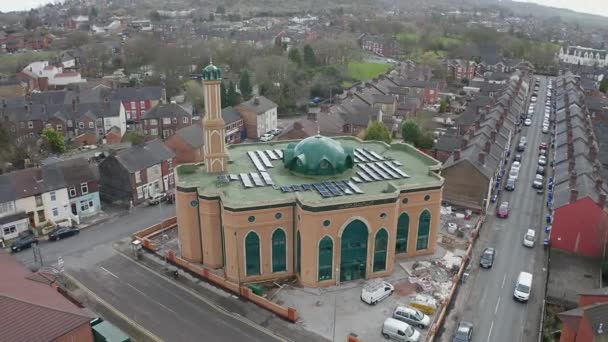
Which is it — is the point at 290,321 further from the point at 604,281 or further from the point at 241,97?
the point at 241,97

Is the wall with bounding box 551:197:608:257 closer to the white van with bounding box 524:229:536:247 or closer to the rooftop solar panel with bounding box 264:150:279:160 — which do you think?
the white van with bounding box 524:229:536:247

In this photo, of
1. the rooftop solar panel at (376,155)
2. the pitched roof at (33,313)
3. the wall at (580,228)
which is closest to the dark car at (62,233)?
the pitched roof at (33,313)

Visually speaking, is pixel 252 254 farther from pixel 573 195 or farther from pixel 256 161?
pixel 573 195

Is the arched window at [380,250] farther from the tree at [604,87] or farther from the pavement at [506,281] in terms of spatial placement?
the tree at [604,87]

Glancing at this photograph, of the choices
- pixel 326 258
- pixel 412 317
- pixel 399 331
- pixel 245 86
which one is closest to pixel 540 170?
pixel 412 317

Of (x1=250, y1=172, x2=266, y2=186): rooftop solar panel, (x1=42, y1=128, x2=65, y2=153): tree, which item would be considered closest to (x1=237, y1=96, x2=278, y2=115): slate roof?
(x1=42, y1=128, x2=65, y2=153): tree

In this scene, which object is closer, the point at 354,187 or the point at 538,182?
the point at 354,187
